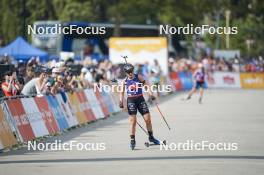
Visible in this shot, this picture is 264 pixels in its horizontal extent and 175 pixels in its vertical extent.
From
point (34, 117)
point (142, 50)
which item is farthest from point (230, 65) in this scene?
point (34, 117)

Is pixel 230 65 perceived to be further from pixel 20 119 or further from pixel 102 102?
pixel 20 119

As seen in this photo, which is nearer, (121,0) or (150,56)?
(150,56)

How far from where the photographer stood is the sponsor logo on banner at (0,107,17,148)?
20.2 meters

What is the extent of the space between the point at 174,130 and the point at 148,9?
50555mm

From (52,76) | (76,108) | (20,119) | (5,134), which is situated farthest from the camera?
(76,108)

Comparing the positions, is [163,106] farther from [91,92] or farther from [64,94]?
[64,94]

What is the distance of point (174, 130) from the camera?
2620 cm

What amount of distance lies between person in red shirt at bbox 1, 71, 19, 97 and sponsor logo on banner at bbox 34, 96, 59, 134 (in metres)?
0.64

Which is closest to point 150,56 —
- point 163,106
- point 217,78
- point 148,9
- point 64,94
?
point 217,78

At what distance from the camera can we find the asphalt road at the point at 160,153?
1661 cm

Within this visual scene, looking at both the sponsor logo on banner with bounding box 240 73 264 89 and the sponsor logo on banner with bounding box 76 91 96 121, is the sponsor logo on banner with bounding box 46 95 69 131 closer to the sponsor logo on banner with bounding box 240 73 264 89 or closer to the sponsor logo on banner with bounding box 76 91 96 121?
the sponsor logo on banner with bounding box 76 91 96 121

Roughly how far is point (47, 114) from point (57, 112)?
1213 millimetres

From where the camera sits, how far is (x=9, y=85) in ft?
77.6

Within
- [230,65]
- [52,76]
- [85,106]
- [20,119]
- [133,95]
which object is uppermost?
[230,65]
